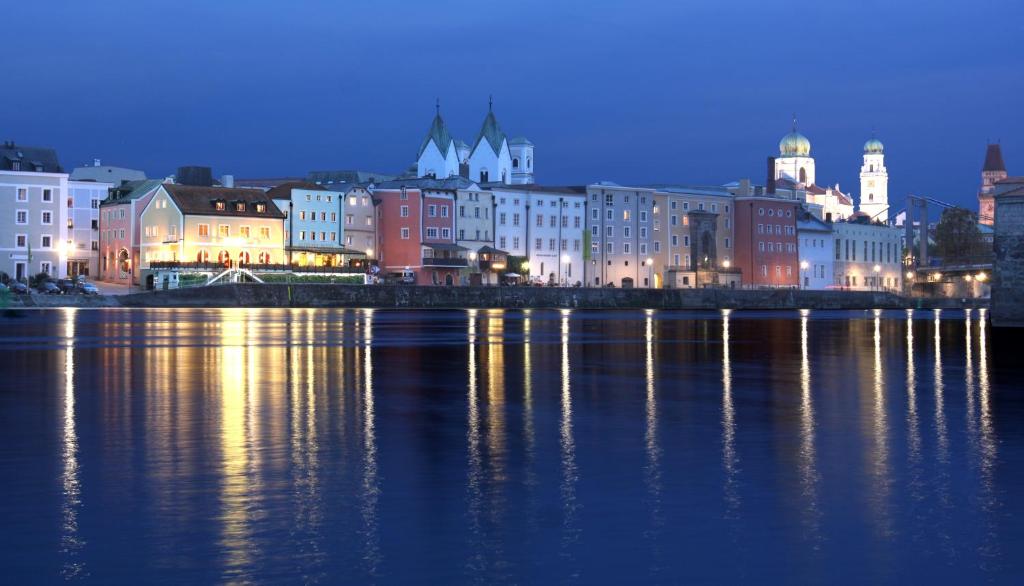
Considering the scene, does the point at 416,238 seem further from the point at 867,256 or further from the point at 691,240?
the point at 867,256

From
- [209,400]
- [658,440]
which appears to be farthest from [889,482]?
[209,400]

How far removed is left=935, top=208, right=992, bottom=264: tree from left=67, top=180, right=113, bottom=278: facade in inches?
3968

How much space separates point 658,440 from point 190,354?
21314mm

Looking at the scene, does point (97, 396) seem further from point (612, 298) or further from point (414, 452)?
point (612, 298)

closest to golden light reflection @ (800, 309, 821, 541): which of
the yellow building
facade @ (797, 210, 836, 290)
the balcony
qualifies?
the yellow building

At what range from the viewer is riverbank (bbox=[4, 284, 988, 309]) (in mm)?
94188

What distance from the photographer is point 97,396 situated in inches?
917

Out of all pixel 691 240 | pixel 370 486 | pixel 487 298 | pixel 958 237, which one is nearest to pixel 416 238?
pixel 487 298

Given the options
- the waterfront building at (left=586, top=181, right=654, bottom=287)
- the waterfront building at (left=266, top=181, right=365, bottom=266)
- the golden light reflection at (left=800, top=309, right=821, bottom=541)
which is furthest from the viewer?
the waterfront building at (left=586, top=181, right=654, bottom=287)

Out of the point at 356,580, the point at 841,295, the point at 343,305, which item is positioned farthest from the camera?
the point at 841,295

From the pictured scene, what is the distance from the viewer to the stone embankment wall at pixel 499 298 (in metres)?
97.7

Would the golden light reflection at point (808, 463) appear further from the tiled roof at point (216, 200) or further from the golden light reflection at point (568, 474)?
the tiled roof at point (216, 200)

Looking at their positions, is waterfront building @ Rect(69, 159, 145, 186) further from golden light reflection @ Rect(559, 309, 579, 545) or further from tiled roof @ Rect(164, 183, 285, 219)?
golden light reflection @ Rect(559, 309, 579, 545)

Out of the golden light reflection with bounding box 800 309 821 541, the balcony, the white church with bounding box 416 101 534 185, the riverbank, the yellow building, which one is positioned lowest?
the golden light reflection with bounding box 800 309 821 541
